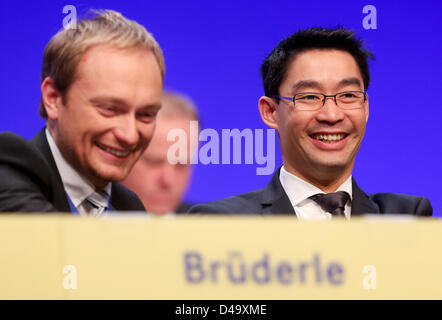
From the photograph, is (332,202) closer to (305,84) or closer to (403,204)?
(403,204)

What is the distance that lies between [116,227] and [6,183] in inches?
15.8

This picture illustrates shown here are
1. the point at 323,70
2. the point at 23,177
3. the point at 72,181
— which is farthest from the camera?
the point at 323,70

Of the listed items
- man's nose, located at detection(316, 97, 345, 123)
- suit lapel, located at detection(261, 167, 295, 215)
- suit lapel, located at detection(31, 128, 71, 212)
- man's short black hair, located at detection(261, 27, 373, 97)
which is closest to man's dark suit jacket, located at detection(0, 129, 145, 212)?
suit lapel, located at detection(31, 128, 71, 212)

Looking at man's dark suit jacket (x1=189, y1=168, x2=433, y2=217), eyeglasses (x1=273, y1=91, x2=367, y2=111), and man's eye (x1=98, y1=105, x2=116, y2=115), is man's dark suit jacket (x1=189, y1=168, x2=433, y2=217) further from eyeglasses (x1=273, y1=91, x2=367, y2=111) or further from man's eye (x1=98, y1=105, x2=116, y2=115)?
man's eye (x1=98, y1=105, x2=116, y2=115)

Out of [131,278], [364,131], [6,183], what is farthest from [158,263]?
[364,131]

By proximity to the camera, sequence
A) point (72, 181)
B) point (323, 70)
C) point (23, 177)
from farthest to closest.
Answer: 1. point (323, 70)
2. point (72, 181)
3. point (23, 177)

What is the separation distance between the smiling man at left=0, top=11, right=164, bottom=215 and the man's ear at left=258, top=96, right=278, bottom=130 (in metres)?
0.43

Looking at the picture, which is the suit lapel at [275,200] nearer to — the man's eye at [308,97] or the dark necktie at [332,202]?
the dark necktie at [332,202]

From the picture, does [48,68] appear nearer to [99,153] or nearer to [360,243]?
[99,153]

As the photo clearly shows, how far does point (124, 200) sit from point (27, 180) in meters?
0.36

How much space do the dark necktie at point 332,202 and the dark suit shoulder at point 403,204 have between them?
15 centimetres

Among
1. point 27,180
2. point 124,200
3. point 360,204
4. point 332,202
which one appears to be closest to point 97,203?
point 124,200

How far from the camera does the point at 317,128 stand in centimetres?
239

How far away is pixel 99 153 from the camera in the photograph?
2291mm
